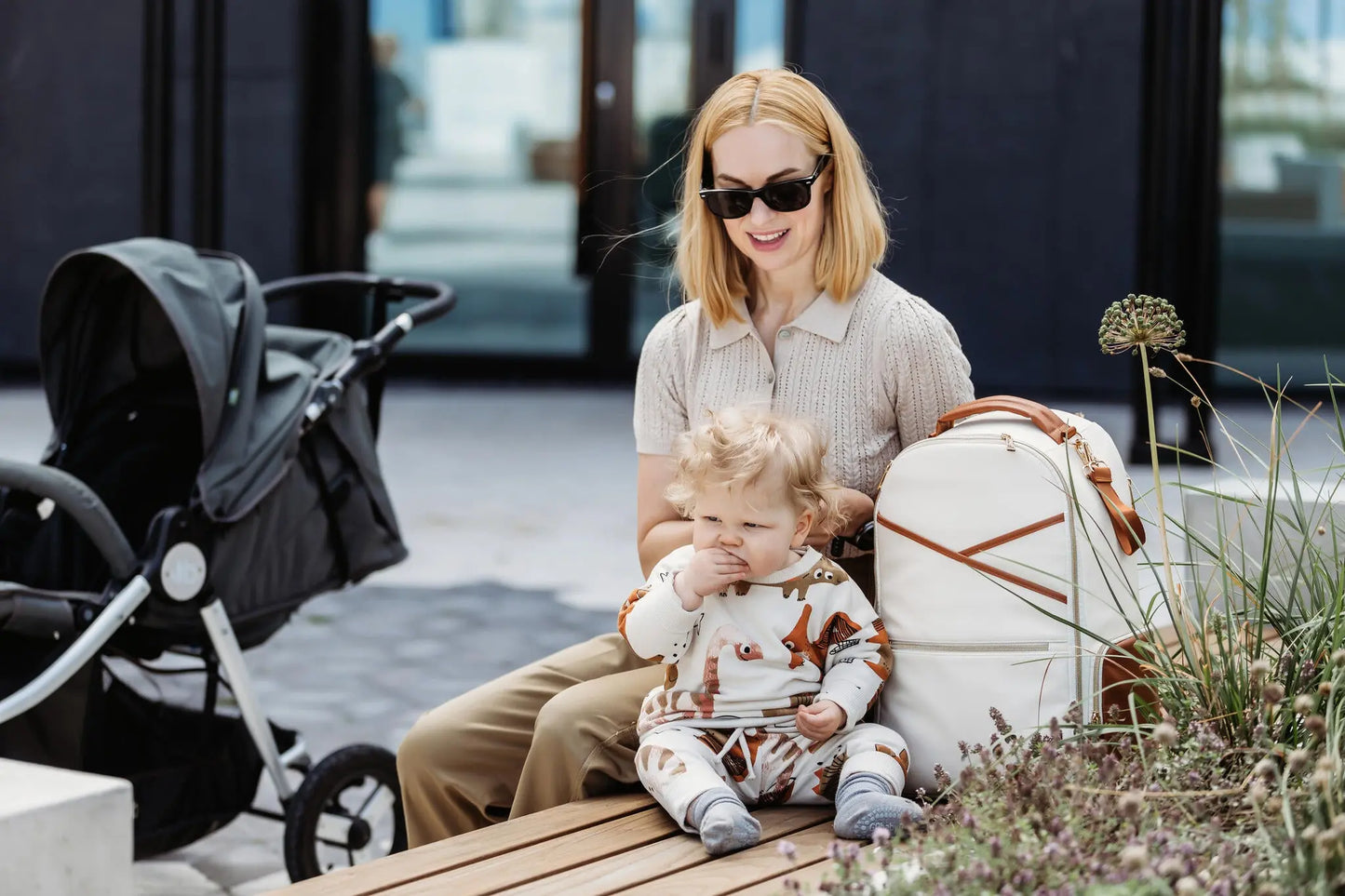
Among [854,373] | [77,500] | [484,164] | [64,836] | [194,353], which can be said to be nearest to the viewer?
[64,836]

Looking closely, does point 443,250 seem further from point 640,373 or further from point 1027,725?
point 1027,725

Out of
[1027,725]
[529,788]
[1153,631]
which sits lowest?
[529,788]

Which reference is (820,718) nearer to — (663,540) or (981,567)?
(981,567)

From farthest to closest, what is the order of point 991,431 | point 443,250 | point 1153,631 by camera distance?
point 443,250 → point 991,431 → point 1153,631

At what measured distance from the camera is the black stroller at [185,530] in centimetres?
295

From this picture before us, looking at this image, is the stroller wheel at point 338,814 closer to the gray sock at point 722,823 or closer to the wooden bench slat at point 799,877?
the gray sock at point 722,823

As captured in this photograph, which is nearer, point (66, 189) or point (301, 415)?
point (301, 415)

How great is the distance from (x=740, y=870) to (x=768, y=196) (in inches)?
40.4

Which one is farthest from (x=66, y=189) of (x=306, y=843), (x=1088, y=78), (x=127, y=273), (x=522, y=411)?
(x=306, y=843)

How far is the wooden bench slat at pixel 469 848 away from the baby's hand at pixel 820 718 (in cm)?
27

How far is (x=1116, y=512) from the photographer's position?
7.26 ft

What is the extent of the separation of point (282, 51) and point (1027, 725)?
9089mm

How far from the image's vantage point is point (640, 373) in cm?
270

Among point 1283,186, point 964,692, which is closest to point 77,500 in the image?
point 964,692
